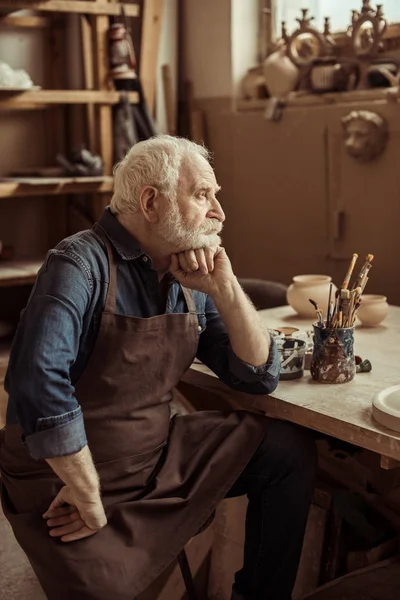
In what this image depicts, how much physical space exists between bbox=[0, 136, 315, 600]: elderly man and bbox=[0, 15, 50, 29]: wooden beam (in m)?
2.94

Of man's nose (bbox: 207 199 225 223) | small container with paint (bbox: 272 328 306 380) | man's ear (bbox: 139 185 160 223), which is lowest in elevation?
small container with paint (bbox: 272 328 306 380)

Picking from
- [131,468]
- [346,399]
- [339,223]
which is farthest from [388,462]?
[339,223]

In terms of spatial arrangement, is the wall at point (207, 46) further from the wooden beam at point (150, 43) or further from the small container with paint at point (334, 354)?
the small container with paint at point (334, 354)

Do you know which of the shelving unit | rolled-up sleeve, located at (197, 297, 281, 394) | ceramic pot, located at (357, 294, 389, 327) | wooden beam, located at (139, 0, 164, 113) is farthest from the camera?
wooden beam, located at (139, 0, 164, 113)

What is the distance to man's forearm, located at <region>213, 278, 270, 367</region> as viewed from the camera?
Result: 211 cm

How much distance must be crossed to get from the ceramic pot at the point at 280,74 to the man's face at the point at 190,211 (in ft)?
7.44

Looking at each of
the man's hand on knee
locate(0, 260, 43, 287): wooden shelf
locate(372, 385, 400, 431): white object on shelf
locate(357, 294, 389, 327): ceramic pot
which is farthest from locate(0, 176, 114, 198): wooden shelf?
locate(372, 385, 400, 431): white object on shelf

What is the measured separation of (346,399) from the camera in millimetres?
2023

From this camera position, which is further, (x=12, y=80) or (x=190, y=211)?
(x=12, y=80)

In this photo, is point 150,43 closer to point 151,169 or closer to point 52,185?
point 52,185

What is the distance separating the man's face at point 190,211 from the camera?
2072 mm

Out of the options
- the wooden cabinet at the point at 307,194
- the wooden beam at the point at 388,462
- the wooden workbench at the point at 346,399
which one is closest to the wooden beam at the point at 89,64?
the wooden cabinet at the point at 307,194

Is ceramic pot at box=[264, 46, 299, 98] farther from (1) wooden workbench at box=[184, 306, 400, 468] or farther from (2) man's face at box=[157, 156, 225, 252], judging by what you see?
(2) man's face at box=[157, 156, 225, 252]

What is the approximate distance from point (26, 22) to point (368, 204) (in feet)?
7.61
